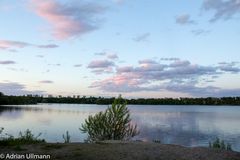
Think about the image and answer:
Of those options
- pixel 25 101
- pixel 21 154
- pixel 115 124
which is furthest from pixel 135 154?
pixel 25 101

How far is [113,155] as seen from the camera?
11414 mm

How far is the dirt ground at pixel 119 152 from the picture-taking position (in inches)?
447

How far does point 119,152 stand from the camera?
11875 mm

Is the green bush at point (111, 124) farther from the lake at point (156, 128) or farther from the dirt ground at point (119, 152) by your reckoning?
the lake at point (156, 128)

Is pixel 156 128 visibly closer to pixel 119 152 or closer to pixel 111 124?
pixel 111 124

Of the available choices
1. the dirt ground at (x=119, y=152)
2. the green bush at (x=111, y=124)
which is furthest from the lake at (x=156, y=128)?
the dirt ground at (x=119, y=152)

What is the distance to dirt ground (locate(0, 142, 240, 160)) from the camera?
11359 mm

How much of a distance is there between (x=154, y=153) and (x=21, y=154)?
4206 millimetres

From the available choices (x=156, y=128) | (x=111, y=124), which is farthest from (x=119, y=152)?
(x=156, y=128)

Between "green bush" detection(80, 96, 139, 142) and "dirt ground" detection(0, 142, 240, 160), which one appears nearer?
"dirt ground" detection(0, 142, 240, 160)

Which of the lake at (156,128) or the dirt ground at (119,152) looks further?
the lake at (156,128)

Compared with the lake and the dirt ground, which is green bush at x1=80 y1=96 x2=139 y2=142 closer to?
the dirt ground

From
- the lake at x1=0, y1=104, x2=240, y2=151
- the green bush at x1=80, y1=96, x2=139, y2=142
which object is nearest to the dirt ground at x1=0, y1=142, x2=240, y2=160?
the green bush at x1=80, y1=96, x2=139, y2=142

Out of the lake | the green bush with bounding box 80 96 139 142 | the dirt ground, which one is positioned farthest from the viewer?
the lake
